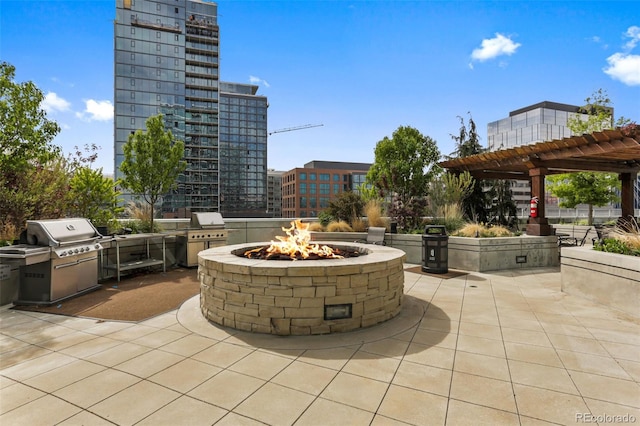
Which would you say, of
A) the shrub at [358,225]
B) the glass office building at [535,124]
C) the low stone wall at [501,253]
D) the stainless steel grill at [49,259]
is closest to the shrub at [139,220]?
the stainless steel grill at [49,259]

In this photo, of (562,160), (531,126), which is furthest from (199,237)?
(531,126)

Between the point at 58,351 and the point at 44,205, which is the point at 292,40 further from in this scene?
the point at 58,351

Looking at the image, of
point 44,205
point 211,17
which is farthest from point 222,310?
point 211,17

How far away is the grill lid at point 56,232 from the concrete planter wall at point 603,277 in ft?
30.8

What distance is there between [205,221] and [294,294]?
6073mm

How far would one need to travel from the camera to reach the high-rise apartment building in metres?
96.6

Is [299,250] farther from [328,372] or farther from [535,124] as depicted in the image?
[535,124]

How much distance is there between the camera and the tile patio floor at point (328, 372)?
2406 mm

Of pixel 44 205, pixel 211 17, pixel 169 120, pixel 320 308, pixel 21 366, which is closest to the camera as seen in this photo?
pixel 21 366

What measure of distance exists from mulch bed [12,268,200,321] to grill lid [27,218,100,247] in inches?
41.8

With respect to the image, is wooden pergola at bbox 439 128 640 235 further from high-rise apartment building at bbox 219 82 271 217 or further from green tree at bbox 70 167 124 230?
high-rise apartment building at bbox 219 82 271 217

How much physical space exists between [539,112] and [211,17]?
90768mm

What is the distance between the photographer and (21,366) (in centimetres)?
321

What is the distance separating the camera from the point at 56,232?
550 centimetres
